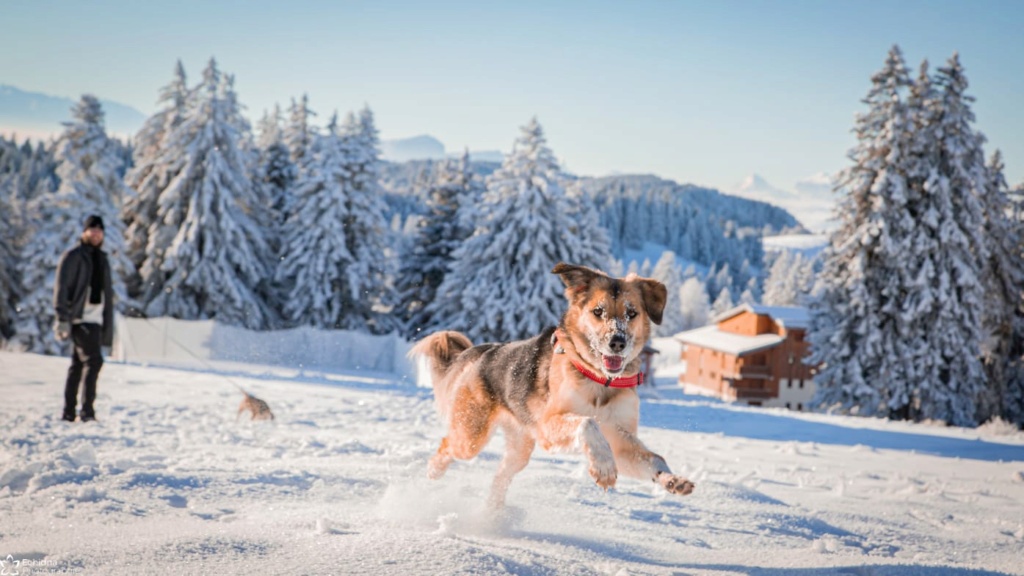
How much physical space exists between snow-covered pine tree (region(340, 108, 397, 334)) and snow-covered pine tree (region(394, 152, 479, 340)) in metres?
0.92

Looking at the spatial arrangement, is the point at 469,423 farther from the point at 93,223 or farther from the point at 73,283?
the point at 93,223

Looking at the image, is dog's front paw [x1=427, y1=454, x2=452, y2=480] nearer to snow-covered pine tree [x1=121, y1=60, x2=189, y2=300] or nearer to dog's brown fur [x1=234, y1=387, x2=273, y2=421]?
dog's brown fur [x1=234, y1=387, x2=273, y2=421]

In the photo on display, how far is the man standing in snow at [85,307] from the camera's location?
8250 millimetres

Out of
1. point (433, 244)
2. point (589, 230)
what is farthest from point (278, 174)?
point (589, 230)

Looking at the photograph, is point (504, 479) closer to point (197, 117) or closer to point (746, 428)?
point (746, 428)

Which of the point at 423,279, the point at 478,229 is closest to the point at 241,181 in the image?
the point at 423,279

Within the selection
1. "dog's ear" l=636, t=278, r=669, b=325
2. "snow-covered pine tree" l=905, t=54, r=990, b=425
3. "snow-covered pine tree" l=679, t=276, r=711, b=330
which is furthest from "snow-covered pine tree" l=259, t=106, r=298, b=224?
"snow-covered pine tree" l=679, t=276, r=711, b=330

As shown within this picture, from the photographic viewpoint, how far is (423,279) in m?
31.3

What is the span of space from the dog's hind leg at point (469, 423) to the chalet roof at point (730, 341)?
3991 centimetres

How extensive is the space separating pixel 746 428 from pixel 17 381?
13879 mm

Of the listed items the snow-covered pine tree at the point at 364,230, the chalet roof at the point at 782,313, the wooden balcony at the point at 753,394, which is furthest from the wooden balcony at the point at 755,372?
the snow-covered pine tree at the point at 364,230

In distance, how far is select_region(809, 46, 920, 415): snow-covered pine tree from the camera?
2216 centimetres

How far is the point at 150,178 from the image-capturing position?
29.0m

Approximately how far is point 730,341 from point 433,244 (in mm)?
23775
